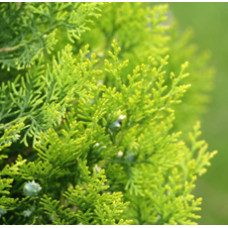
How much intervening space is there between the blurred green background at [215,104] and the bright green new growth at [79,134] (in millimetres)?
2285

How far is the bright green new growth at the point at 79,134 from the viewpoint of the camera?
0.91m

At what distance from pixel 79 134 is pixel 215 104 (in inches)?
124

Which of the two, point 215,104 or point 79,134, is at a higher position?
point 215,104

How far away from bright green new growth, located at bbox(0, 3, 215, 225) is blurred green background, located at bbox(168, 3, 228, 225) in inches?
90.0

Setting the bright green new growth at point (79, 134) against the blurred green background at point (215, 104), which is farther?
the blurred green background at point (215, 104)

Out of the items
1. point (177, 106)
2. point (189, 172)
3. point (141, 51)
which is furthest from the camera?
point (177, 106)

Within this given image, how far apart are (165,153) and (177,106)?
0.87 m

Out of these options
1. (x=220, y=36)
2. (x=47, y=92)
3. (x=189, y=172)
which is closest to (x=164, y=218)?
(x=189, y=172)

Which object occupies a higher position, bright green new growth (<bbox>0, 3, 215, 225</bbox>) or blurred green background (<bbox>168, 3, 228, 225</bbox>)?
blurred green background (<bbox>168, 3, 228, 225</bbox>)

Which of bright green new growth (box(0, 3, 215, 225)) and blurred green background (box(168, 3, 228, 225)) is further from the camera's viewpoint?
blurred green background (box(168, 3, 228, 225))

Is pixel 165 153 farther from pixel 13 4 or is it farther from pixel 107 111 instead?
pixel 13 4

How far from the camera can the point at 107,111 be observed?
937mm

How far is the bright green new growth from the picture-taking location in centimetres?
91

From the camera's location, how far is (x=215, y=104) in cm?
377
